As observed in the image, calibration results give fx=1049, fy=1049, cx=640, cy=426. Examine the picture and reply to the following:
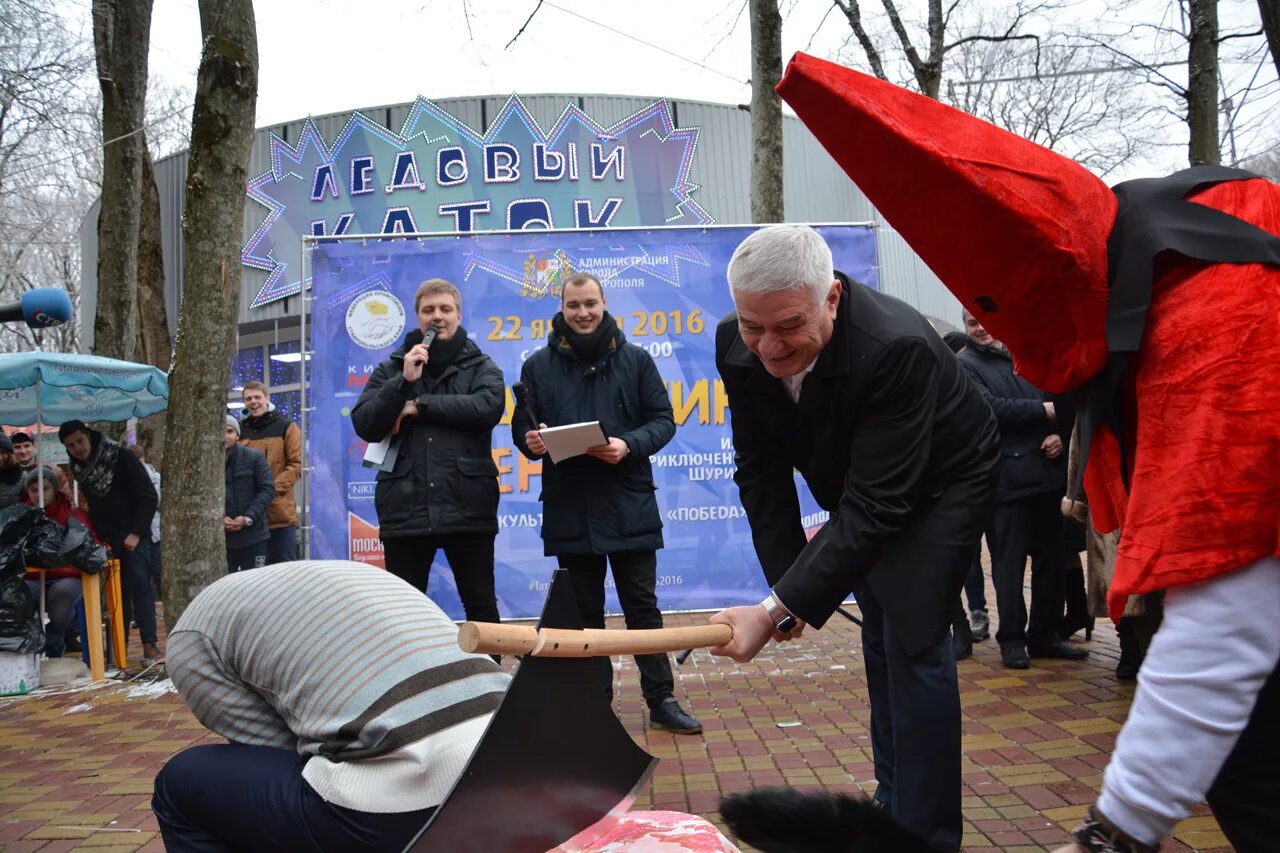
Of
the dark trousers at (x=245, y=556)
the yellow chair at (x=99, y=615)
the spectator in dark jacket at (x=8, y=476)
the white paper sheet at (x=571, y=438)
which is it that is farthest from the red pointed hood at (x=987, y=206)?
the spectator in dark jacket at (x=8, y=476)

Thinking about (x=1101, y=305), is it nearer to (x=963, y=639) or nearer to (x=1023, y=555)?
(x=1023, y=555)

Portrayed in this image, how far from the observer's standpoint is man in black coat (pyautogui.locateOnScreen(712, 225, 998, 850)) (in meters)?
2.52

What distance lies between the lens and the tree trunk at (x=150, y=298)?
526 inches

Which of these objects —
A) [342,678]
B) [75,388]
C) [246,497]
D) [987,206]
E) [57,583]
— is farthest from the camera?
[75,388]

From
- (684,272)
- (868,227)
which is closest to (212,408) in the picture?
(684,272)

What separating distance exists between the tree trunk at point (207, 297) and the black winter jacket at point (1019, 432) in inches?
189

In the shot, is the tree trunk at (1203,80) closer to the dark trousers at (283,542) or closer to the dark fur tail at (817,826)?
the dark trousers at (283,542)

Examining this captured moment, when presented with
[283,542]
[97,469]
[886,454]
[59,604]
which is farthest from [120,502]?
[886,454]

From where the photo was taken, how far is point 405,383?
17.4ft

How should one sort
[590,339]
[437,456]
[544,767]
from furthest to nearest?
[437,456] → [590,339] → [544,767]

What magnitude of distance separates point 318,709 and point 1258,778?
1.71 m

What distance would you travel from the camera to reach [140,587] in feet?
27.3

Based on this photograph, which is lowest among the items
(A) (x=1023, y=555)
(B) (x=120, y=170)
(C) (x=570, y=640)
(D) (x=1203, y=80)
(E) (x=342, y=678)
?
(A) (x=1023, y=555)

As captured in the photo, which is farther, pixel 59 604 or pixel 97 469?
pixel 97 469
